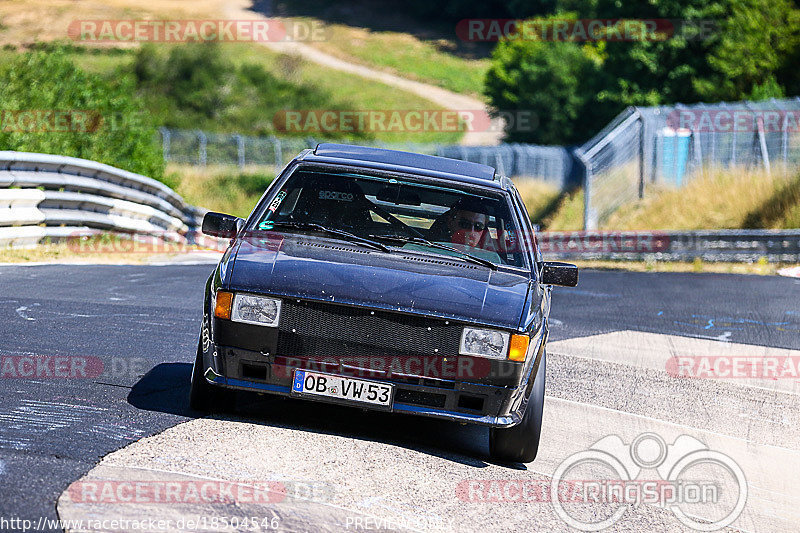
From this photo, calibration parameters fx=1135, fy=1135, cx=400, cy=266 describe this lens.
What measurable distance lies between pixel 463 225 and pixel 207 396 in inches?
71.7

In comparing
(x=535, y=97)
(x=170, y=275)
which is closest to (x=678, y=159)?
(x=170, y=275)

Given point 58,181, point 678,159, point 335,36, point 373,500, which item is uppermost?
point 335,36

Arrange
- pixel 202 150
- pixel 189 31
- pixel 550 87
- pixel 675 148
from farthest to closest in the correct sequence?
1. pixel 189 31
2. pixel 550 87
3. pixel 202 150
4. pixel 675 148

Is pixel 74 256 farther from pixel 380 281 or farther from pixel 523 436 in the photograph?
pixel 523 436

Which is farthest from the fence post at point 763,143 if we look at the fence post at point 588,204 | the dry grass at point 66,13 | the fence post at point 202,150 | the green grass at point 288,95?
the dry grass at point 66,13

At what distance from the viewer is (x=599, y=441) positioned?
6.84 metres

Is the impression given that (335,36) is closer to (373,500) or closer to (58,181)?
(58,181)

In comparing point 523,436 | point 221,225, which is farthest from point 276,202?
point 523,436

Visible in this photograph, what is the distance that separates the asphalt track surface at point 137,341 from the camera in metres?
5.25

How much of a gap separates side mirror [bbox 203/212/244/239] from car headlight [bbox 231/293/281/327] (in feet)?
3.37

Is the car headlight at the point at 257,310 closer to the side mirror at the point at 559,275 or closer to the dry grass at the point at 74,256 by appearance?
the side mirror at the point at 559,275

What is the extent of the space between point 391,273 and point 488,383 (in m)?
0.76

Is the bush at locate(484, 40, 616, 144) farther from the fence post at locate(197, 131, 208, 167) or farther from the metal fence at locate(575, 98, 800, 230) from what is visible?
the metal fence at locate(575, 98, 800, 230)

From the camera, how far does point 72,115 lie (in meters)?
19.9
